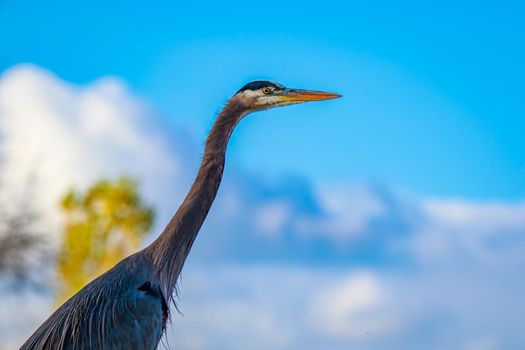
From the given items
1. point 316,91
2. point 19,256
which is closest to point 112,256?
point 19,256

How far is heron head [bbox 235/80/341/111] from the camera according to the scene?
802cm

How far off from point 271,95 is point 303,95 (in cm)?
41

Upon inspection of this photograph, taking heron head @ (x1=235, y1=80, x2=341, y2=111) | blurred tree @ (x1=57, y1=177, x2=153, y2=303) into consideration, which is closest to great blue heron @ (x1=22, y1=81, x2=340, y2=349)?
heron head @ (x1=235, y1=80, x2=341, y2=111)

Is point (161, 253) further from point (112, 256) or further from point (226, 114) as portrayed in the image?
point (112, 256)

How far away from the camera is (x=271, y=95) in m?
8.17

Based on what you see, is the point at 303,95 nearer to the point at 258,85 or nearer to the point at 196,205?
the point at 258,85

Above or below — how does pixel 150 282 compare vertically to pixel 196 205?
below

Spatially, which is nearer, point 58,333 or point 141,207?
point 58,333

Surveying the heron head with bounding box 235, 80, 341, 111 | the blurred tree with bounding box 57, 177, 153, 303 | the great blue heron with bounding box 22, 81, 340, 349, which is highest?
the blurred tree with bounding box 57, 177, 153, 303

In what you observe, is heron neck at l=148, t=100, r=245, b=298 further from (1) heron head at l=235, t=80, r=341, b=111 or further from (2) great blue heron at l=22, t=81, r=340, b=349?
(1) heron head at l=235, t=80, r=341, b=111

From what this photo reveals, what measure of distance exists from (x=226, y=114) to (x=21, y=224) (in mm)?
20355

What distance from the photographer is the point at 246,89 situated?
8.05 m

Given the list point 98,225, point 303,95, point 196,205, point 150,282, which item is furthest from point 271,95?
point 98,225

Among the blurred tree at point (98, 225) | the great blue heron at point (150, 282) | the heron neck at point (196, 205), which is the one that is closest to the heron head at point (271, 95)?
the great blue heron at point (150, 282)
